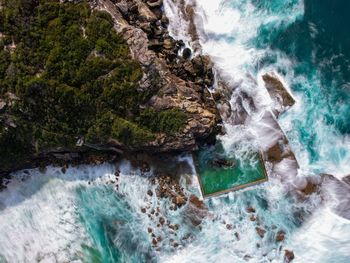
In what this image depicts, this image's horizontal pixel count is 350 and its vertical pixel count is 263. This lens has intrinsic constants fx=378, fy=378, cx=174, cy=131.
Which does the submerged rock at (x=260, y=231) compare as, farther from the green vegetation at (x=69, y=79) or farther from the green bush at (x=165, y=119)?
the green vegetation at (x=69, y=79)

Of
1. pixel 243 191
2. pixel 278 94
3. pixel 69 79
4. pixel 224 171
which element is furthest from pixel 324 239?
pixel 69 79

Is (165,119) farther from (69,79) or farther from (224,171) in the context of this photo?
(69,79)

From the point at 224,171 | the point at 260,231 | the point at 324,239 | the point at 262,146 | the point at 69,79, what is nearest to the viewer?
the point at 69,79

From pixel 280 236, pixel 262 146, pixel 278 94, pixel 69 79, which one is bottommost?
pixel 280 236

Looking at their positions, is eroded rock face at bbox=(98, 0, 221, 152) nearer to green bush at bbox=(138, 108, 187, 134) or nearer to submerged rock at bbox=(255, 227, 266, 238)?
green bush at bbox=(138, 108, 187, 134)

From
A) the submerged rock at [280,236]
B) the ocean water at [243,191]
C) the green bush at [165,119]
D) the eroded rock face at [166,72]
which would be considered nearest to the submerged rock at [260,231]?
the ocean water at [243,191]

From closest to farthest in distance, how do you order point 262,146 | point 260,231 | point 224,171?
point 260,231
point 262,146
point 224,171
